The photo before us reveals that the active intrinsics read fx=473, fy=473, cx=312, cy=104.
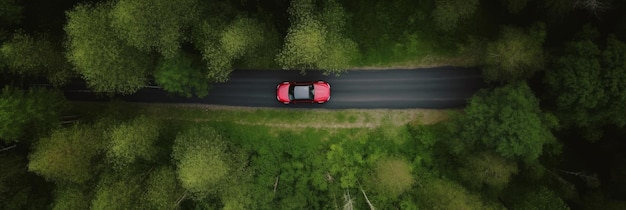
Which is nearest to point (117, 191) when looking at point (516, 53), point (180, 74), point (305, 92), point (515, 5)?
point (180, 74)

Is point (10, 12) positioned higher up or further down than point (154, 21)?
higher up

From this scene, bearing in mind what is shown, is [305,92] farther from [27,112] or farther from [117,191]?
[27,112]

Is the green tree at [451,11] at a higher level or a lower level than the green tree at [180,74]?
higher

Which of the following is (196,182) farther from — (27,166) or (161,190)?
(27,166)

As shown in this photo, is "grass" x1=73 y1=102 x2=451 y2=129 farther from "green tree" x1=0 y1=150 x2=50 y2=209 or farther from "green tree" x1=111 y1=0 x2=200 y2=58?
"green tree" x1=111 y1=0 x2=200 y2=58

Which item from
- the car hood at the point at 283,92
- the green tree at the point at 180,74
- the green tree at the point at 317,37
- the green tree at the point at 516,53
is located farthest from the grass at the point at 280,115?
the green tree at the point at 516,53

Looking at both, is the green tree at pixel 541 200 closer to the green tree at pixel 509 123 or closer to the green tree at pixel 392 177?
the green tree at pixel 509 123
